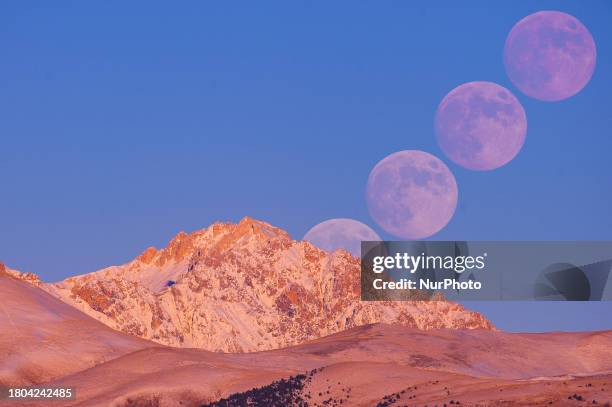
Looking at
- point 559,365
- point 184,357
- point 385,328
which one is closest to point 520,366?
point 559,365

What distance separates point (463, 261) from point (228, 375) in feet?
85.5

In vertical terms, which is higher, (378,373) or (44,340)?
(44,340)

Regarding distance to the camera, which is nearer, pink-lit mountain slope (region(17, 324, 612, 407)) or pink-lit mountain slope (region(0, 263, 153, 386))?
pink-lit mountain slope (region(17, 324, 612, 407))

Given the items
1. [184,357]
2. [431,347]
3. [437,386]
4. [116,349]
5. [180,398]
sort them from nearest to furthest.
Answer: [437,386]
[180,398]
[184,357]
[116,349]
[431,347]

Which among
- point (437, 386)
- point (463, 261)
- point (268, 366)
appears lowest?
point (437, 386)

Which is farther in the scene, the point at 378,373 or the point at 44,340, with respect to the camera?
the point at 44,340

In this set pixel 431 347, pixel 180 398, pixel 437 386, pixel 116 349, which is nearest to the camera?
pixel 437 386

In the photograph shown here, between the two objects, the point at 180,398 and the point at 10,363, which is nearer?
the point at 180,398

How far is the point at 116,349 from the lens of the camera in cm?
12119

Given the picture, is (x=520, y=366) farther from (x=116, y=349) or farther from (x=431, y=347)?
(x=116, y=349)

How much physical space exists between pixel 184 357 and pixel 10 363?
16294 millimetres

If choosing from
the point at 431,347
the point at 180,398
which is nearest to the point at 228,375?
the point at 180,398

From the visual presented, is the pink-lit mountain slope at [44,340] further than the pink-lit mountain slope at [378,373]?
Yes

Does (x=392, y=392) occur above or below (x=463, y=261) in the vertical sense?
below
